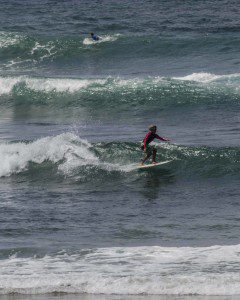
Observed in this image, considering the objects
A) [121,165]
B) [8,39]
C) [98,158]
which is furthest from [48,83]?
[121,165]

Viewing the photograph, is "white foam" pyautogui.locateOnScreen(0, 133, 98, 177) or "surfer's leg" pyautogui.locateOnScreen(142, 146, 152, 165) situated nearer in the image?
"surfer's leg" pyautogui.locateOnScreen(142, 146, 152, 165)

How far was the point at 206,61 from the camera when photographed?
39500 mm

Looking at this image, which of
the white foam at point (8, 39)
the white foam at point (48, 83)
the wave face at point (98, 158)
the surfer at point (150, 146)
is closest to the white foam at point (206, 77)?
the white foam at point (48, 83)

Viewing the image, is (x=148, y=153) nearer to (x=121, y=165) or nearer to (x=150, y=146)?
(x=150, y=146)

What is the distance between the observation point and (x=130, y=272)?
1536 centimetres

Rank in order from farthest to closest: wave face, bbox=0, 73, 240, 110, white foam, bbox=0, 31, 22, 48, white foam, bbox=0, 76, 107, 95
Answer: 1. white foam, bbox=0, 31, 22, 48
2. white foam, bbox=0, 76, 107, 95
3. wave face, bbox=0, 73, 240, 110

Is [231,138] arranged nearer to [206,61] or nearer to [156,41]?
[206,61]

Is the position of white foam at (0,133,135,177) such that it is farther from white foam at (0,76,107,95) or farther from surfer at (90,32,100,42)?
surfer at (90,32,100,42)

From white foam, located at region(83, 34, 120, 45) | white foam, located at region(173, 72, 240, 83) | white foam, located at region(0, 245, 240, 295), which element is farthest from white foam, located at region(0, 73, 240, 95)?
white foam, located at region(0, 245, 240, 295)

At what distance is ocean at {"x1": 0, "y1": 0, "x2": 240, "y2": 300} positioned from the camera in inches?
606

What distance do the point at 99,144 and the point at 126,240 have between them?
7.64 m

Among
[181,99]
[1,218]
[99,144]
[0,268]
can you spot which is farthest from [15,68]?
[0,268]

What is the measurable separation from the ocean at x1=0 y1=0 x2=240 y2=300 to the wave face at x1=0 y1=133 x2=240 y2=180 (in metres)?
0.04

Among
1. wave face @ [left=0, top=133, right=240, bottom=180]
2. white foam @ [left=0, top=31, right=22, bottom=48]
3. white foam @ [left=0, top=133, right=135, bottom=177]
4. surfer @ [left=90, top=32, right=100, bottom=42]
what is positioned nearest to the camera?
wave face @ [left=0, top=133, right=240, bottom=180]
